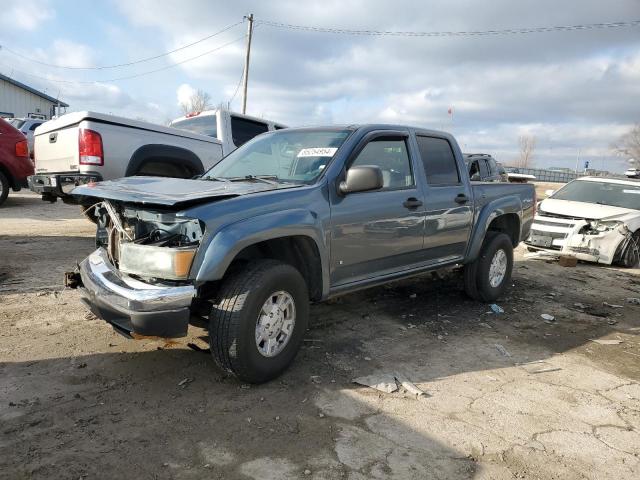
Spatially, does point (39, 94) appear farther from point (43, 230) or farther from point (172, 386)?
point (172, 386)

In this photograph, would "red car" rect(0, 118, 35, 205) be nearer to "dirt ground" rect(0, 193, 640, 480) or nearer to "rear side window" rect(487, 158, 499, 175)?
"dirt ground" rect(0, 193, 640, 480)

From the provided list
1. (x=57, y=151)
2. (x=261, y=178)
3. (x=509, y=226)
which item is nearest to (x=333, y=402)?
(x=261, y=178)

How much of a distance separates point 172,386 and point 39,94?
136 ft

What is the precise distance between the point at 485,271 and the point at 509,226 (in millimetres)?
1011

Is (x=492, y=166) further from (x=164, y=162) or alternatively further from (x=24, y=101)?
(x=24, y=101)

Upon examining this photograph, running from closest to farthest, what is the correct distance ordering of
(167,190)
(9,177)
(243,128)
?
(167,190)
(243,128)
(9,177)

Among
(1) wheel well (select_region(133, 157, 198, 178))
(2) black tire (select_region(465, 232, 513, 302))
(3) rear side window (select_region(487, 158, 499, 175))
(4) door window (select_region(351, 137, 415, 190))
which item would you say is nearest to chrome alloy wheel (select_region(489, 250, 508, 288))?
(2) black tire (select_region(465, 232, 513, 302))

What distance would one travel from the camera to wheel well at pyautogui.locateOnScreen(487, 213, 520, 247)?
6207 millimetres

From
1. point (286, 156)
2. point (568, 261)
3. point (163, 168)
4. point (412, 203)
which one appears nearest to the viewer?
point (286, 156)

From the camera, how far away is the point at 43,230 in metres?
8.18

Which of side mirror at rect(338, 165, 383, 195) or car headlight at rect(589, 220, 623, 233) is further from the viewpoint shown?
car headlight at rect(589, 220, 623, 233)

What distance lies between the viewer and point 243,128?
29.7 feet

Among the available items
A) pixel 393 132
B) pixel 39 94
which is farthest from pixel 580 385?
pixel 39 94

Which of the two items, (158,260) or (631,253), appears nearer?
(158,260)
